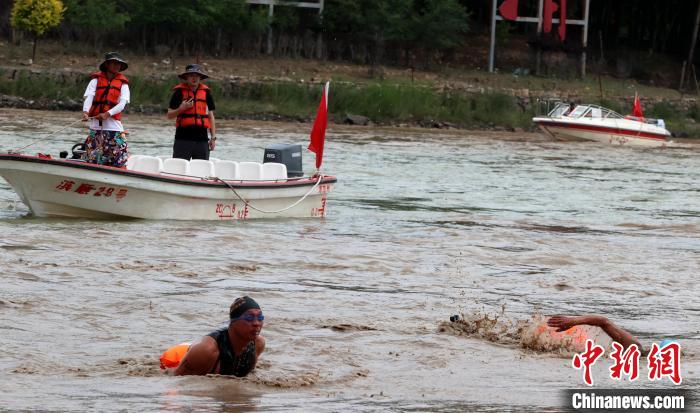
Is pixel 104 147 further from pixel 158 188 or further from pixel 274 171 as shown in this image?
pixel 274 171

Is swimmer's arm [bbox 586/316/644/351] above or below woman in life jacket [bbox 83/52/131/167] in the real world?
below

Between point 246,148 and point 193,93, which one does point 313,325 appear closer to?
point 193,93

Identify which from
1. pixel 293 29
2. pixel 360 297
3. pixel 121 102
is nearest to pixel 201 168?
pixel 121 102

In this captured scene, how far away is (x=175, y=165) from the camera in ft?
58.6

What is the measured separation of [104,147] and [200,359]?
7.94 m

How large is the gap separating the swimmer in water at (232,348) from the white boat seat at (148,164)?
8479 millimetres

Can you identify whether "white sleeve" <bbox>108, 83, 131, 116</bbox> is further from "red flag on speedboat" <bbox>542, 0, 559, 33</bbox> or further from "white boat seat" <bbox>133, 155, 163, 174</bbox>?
"red flag on speedboat" <bbox>542, 0, 559, 33</bbox>

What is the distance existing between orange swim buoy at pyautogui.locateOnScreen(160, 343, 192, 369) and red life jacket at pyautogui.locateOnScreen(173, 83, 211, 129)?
7861 mm

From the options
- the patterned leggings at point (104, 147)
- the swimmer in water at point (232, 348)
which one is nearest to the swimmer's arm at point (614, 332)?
the swimmer in water at point (232, 348)

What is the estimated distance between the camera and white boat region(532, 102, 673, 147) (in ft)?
130

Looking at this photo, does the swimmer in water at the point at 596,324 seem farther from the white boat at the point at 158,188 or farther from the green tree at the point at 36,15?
the green tree at the point at 36,15

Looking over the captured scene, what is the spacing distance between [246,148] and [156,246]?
15925 millimetres

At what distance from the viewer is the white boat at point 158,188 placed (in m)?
16.7

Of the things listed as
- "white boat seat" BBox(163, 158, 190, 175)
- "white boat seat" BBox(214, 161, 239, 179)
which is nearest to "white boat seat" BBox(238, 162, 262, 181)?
"white boat seat" BBox(214, 161, 239, 179)
